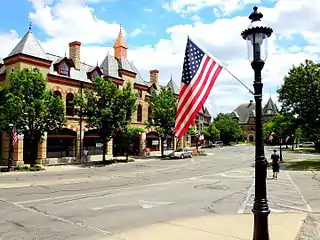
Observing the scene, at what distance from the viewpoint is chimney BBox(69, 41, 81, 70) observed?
3738 cm

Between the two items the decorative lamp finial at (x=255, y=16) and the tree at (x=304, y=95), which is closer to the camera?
the decorative lamp finial at (x=255, y=16)

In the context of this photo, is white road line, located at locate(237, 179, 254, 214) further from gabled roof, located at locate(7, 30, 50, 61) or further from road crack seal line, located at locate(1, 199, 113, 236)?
gabled roof, located at locate(7, 30, 50, 61)

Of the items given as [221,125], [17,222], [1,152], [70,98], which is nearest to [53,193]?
[17,222]

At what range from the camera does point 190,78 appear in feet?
27.3

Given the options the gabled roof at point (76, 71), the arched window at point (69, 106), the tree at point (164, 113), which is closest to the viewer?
the gabled roof at point (76, 71)

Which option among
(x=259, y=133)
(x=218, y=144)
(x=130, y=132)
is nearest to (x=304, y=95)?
(x=130, y=132)

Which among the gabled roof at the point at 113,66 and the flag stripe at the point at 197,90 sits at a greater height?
the gabled roof at the point at 113,66

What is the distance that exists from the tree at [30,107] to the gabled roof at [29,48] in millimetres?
4384

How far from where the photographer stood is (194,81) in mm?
8281

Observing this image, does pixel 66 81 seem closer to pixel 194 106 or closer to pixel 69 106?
pixel 69 106

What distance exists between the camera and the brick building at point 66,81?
30781mm

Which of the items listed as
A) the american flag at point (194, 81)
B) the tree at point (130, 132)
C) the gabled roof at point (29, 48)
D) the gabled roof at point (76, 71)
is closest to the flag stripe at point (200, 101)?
the american flag at point (194, 81)

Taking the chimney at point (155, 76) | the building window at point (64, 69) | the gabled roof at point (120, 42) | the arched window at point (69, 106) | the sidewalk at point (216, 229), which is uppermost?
the gabled roof at point (120, 42)

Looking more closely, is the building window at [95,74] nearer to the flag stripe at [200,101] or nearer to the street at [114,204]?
the street at [114,204]
